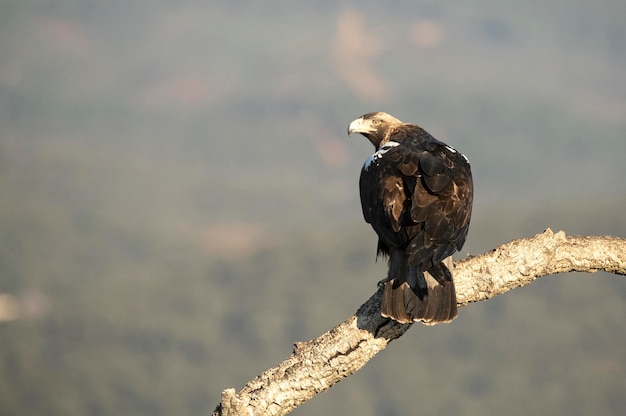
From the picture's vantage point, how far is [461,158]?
387 inches

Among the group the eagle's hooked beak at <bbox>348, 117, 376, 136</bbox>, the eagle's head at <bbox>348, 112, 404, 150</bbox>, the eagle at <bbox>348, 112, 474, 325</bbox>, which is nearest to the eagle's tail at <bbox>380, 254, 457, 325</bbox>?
the eagle at <bbox>348, 112, 474, 325</bbox>

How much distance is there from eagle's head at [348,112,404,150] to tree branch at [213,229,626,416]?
12.1 feet

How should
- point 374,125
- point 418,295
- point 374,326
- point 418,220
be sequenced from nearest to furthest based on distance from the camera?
point 374,326
point 418,295
point 418,220
point 374,125

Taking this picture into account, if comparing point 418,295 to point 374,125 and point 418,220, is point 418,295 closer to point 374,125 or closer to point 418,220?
point 418,220

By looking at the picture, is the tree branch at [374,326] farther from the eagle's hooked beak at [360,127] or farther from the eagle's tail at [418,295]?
the eagle's hooked beak at [360,127]

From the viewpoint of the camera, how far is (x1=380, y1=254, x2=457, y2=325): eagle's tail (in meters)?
8.12

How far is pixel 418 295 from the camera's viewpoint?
8383 millimetres

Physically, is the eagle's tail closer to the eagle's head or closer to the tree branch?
the tree branch

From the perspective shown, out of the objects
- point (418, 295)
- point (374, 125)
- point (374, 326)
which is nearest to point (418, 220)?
point (418, 295)

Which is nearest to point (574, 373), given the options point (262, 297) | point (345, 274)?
point (345, 274)

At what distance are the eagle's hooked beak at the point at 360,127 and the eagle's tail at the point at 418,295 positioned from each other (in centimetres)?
392

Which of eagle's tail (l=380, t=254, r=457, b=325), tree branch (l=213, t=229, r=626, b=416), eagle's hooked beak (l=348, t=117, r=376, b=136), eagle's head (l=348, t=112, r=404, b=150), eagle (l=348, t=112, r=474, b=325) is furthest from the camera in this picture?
eagle's hooked beak (l=348, t=117, r=376, b=136)

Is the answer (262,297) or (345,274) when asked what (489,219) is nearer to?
(345,274)

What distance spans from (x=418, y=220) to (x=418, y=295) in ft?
2.42
